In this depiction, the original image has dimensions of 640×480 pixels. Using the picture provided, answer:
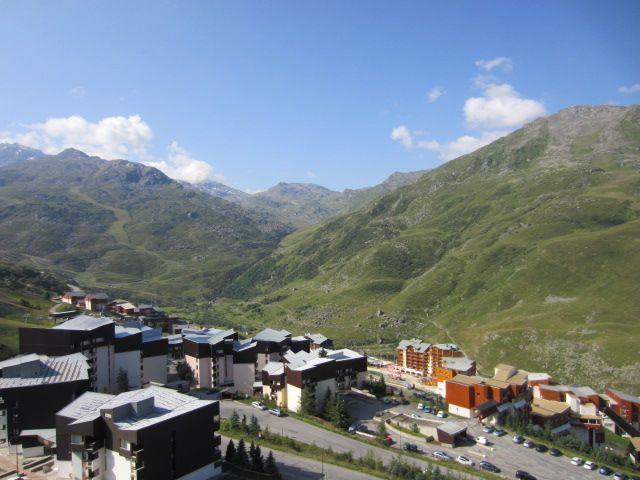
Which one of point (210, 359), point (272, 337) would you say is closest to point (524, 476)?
point (272, 337)

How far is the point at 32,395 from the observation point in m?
50.0

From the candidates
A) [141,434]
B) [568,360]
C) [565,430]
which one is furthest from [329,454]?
[568,360]

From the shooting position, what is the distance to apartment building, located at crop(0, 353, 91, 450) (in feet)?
160

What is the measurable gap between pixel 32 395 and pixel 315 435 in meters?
31.7

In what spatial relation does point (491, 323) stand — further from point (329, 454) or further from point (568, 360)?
point (329, 454)

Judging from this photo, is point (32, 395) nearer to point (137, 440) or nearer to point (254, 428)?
point (137, 440)

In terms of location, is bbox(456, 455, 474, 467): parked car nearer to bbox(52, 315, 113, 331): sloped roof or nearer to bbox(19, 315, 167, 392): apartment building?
bbox(19, 315, 167, 392): apartment building

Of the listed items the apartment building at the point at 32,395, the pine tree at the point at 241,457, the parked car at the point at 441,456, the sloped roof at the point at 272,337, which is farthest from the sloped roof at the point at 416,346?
the apartment building at the point at 32,395

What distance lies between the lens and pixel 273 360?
83438mm

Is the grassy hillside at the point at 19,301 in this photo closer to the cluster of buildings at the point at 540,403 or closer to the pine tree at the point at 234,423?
the pine tree at the point at 234,423

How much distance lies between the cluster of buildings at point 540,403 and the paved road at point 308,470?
104ft

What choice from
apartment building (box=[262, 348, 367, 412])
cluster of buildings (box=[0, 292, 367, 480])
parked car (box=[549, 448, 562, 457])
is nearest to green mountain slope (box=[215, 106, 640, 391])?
parked car (box=[549, 448, 562, 457])

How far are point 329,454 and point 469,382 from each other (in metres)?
31.6

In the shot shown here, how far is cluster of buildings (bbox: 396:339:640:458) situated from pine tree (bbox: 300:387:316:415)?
74.7 feet
